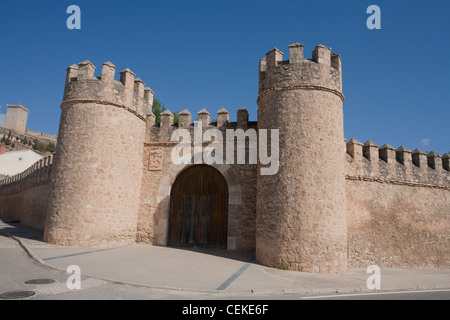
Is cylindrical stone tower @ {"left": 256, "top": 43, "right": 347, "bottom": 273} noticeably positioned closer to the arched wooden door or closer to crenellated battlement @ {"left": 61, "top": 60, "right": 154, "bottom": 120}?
the arched wooden door

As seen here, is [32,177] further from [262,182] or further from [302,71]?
[302,71]

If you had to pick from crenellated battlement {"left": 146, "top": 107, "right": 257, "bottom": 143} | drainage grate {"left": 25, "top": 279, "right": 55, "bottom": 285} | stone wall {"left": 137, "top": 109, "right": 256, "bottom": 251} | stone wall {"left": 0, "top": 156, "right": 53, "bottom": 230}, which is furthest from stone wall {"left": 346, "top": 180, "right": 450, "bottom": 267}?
stone wall {"left": 0, "top": 156, "right": 53, "bottom": 230}

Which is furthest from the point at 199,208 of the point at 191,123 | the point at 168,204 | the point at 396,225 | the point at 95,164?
the point at 396,225

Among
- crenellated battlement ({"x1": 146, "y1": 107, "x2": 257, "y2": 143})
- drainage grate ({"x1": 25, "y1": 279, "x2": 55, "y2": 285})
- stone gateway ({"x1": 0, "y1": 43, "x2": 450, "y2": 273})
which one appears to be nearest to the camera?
drainage grate ({"x1": 25, "y1": 279, "x2": 55, "y2": 285})

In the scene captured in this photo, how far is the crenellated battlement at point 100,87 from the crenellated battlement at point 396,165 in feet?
25.8

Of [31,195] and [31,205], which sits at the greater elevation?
[31,195]

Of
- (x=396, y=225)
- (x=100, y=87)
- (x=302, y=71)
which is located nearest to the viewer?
(x=302, y=71)

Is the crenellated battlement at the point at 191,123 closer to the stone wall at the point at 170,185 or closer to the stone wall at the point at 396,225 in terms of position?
the stone wall at the point at 170,185

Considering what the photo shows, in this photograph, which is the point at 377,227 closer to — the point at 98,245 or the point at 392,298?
the point at 392,298

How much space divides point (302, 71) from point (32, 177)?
16.3 metres

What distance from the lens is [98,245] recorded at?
9.06 m

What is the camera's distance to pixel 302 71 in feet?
27.4

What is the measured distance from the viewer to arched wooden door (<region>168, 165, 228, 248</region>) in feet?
33.4
